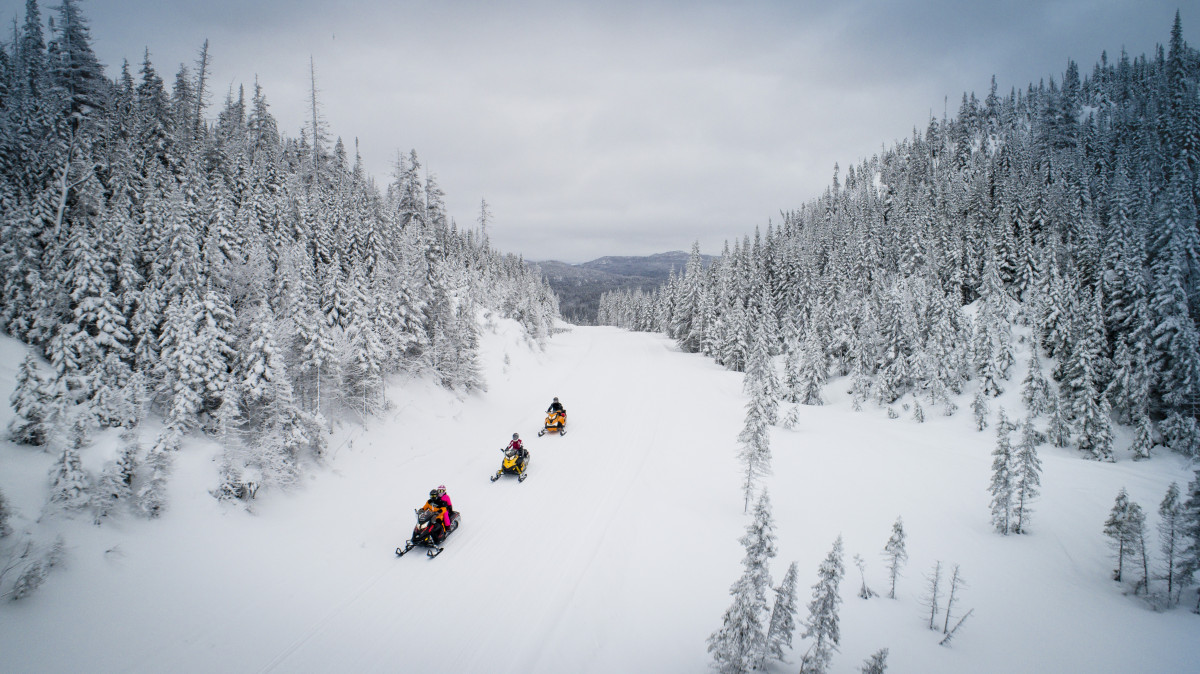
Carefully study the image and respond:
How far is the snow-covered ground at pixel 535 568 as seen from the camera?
7.56 m

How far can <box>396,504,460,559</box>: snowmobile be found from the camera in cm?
1066

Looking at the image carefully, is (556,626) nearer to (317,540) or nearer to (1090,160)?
(317,540)

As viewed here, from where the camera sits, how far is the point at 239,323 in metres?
14.7

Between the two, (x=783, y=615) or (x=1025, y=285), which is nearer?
(x=783, y=615)

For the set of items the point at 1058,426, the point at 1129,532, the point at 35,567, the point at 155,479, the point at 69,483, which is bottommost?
the point at 1058,426

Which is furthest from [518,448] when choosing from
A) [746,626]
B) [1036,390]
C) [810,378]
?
[1036,390]

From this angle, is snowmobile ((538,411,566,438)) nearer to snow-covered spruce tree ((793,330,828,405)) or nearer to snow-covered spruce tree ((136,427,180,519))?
snow-covered spruce tree ((136,427,180,519))

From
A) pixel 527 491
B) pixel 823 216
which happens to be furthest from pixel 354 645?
pixel 823 216

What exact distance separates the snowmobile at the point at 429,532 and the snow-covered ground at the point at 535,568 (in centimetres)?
43

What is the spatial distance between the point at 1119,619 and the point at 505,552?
16.3 metres

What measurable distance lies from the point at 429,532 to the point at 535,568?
9.83ft

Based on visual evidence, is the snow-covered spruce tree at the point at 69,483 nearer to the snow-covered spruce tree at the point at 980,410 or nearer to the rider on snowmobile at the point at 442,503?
the rider on snowmobile at the point at 442,503

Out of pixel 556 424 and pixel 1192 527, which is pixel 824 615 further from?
pixel 556 424

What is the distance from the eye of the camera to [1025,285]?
42312 millimetres
